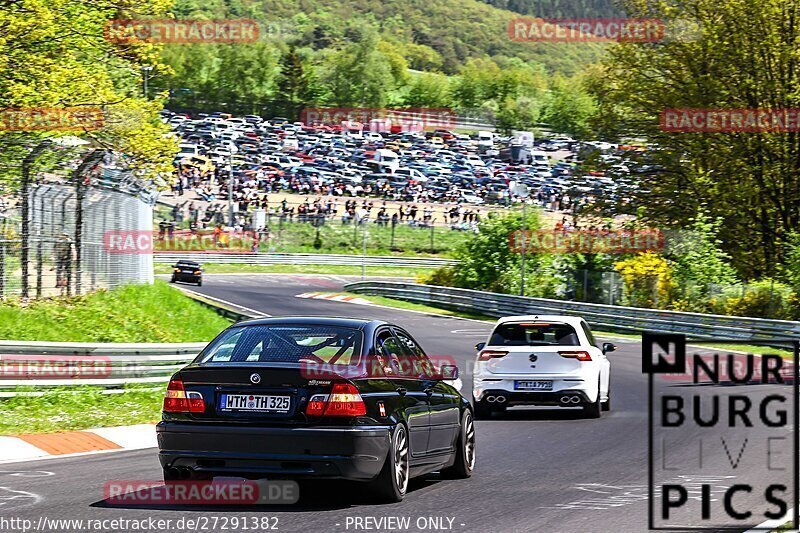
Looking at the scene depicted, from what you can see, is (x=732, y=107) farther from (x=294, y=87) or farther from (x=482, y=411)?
(x=294, y=87)

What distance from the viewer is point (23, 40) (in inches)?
913

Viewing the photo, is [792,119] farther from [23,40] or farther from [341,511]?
[341,511]

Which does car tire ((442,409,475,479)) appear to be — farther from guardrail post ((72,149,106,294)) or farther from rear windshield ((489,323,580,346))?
guardrail post ((72,149,106,294))

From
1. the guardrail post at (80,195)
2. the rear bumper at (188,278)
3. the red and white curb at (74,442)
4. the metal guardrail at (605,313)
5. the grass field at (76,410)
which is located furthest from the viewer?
the rear bumper at (188,278)

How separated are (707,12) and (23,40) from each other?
31.7 meters

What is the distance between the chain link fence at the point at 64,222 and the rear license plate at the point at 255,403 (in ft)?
39.5

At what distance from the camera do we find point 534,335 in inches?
690

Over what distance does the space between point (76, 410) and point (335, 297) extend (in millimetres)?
39093

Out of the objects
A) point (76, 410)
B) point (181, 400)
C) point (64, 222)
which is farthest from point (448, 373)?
point (64, 222)

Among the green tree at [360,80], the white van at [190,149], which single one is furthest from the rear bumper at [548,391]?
the green tree at [360,80]
